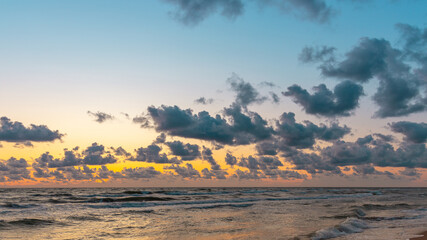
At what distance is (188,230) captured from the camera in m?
19.4

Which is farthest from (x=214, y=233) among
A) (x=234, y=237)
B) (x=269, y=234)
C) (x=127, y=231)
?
(x=127, y=231)

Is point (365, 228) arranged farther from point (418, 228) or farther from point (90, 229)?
point (90, 229)

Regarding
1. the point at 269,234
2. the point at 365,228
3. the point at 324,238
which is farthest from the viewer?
the point at 365,228

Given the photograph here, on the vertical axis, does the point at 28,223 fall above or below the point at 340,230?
below

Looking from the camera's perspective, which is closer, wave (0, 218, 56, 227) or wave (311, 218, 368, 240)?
wave (311, 218, 368, 240)

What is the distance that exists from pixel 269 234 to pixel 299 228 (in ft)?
10.2

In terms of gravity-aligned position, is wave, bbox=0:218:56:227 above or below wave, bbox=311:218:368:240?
below

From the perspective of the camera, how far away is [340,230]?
19.1m

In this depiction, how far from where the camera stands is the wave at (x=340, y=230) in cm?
1708

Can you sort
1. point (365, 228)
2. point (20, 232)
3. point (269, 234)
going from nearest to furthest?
1. point (269, 234)
2. point (20, 232)
3. point (365, 228)

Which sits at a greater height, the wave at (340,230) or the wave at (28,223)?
the wave at (340,230)

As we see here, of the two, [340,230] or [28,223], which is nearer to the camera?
[340,230]

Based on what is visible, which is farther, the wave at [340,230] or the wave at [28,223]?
the wave at [28,223]

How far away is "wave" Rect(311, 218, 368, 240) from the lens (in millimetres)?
17078
